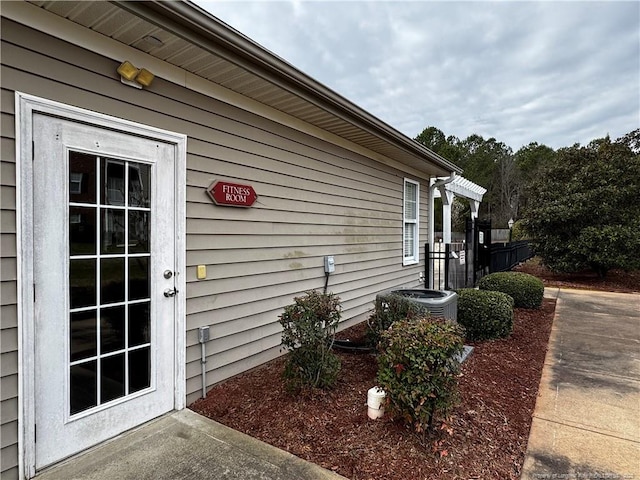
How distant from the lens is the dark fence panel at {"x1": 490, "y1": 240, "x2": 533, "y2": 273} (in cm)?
1010

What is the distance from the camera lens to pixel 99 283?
228 cm

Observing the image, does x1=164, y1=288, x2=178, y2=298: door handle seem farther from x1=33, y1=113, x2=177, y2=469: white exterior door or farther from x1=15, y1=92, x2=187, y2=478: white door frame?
x1=15, y1=92, x2=187, y2=478: white door frame

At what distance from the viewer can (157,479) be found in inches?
77.2

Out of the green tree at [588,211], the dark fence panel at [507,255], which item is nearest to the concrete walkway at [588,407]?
the dark fence panel at [507,255]

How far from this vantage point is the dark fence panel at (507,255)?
1010cm

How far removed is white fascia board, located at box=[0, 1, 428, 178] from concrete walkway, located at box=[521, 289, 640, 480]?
3.60 m

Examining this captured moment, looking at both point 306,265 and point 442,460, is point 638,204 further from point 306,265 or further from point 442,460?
point 442,460

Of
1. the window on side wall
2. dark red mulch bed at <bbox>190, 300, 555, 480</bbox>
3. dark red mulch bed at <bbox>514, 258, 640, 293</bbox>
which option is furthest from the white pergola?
dark red mulch bed at <bbox>190, 300, 555, 480</bbox>

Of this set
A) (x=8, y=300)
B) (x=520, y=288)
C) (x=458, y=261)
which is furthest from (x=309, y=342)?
(x=458, y=261)

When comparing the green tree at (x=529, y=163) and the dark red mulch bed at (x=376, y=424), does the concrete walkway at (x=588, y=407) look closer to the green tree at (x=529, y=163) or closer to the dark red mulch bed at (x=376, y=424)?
the dark red mulch bed at (x=376, y=424)

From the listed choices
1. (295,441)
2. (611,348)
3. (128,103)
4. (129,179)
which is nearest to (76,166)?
(129,179)

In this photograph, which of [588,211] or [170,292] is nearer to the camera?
[170,292]

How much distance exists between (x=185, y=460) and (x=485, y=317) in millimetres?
3928

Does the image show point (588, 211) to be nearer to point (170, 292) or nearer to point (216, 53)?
point (216, 53)
